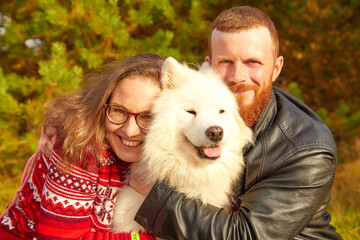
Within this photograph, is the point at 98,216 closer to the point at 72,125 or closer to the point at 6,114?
the point at 72,125

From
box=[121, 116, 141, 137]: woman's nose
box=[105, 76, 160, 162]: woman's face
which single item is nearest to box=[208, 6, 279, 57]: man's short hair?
box=[105, 76, 160, 162]: woman's face

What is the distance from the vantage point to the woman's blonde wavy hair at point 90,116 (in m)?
Answer: 2.40

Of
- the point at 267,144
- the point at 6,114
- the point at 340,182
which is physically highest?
the point at 267,144

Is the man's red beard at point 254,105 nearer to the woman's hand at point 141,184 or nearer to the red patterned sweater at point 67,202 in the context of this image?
the woman's hand at point 141,184

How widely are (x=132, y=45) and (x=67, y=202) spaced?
357 centimetres

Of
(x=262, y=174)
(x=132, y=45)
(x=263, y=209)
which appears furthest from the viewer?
(x=132, y=45)

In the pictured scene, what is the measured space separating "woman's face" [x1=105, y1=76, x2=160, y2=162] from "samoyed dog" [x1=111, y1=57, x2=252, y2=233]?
8cm

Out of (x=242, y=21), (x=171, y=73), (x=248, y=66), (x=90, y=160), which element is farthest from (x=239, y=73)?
(x=90, y=160)

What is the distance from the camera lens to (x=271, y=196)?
2238 millimetres

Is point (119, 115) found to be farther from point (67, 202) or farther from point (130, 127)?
point (67, 202)

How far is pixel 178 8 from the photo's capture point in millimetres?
5949

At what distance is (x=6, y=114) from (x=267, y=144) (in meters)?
4.21

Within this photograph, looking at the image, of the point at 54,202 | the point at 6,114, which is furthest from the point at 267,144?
the point at 6,114

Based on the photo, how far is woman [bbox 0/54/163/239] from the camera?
2.23 meters
